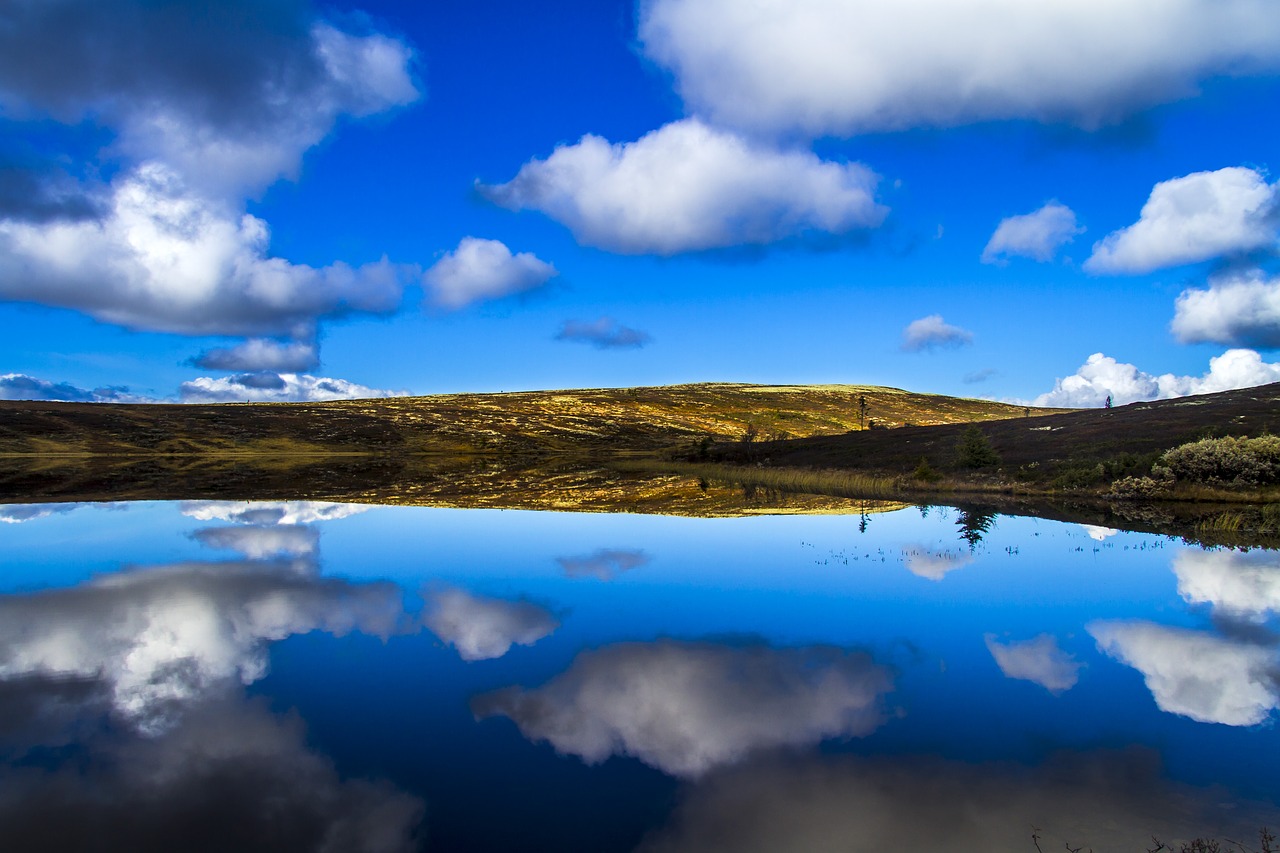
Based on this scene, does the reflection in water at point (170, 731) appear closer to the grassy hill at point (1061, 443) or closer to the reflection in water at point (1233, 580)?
the reflection in water at point (1233, 580)

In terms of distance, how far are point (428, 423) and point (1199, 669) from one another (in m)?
123

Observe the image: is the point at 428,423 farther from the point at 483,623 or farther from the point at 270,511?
the point at 483,623

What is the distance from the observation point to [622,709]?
1009 centimetres

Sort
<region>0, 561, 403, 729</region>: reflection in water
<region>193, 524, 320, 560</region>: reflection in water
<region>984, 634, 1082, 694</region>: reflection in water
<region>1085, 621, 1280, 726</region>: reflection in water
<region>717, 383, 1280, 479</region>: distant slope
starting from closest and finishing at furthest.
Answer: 1. <region>1085, 621, 1280, 726</region>: reflection in water
2. <region>0, 561, 403, 729</region>: reflection in water
3. <region>984, 634, 1082, 694</region>: reflection in water
4. <region>193, 524, 320, 560</region>: reflection in water
5. <region>717, 383, 1280, 479</region>: distant slope

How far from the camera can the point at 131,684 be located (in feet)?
36.1

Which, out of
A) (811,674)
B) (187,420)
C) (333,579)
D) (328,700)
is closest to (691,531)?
(333,579)

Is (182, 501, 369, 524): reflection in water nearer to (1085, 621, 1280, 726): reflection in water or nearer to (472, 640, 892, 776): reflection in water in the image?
(472, 640, 892, 776): reflection in water

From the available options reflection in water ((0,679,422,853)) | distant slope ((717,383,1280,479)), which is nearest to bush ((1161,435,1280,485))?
distant slope ((717,383,1280,479))

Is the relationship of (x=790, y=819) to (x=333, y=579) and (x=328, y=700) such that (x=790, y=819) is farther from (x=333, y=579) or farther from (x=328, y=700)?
(x=333, y=579)

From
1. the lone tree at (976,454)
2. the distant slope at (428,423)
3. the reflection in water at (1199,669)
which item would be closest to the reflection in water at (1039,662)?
the reflection in water at (1199,669)

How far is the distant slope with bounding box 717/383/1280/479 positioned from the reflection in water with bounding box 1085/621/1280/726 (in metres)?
35.1

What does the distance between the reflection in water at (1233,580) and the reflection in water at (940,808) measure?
30.5ft

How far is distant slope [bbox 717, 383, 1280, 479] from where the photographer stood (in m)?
48.2

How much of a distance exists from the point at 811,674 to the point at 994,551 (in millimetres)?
15178
